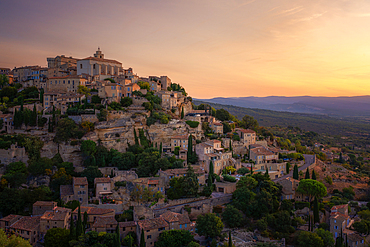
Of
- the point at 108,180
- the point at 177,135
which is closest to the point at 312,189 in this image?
the point at 177,135

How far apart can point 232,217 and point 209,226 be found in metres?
4.00

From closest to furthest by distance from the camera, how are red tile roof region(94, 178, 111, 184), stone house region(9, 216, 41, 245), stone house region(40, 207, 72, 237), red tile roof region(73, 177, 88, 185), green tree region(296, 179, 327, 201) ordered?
1. stone house region(9, 216, 41, 245)
2. stone house region(40, 207, 72, 237)
3. red tile roof region(73, 177, 88, 185)
4. red tile roof region(94, 178, 111, 184)
5. green tree region(296, 179, 327, 201)

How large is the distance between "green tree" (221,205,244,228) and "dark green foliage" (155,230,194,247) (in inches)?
222

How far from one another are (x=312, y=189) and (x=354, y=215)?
6029 millimetres

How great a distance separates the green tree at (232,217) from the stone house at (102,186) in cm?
1457

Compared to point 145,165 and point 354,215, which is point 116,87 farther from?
point 354,215

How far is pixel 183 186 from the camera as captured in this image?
3269cm

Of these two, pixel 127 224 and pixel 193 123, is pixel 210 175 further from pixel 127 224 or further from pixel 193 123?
pixel 193 123

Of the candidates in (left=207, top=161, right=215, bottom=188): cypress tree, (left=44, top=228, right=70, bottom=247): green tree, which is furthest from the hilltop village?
(left=207, top=161, right=215, bottom=188): cypress tree

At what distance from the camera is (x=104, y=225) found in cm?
2730

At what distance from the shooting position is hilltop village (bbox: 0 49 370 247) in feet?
90.7

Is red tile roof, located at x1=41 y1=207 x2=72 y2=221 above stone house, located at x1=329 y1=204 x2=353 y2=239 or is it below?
above

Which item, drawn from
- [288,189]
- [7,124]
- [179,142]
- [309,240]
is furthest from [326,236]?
[7,124]

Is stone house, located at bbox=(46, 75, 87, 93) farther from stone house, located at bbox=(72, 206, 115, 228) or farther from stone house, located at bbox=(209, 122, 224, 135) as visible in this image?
stone house, located at bbox=(72, 206, 115, 228)
